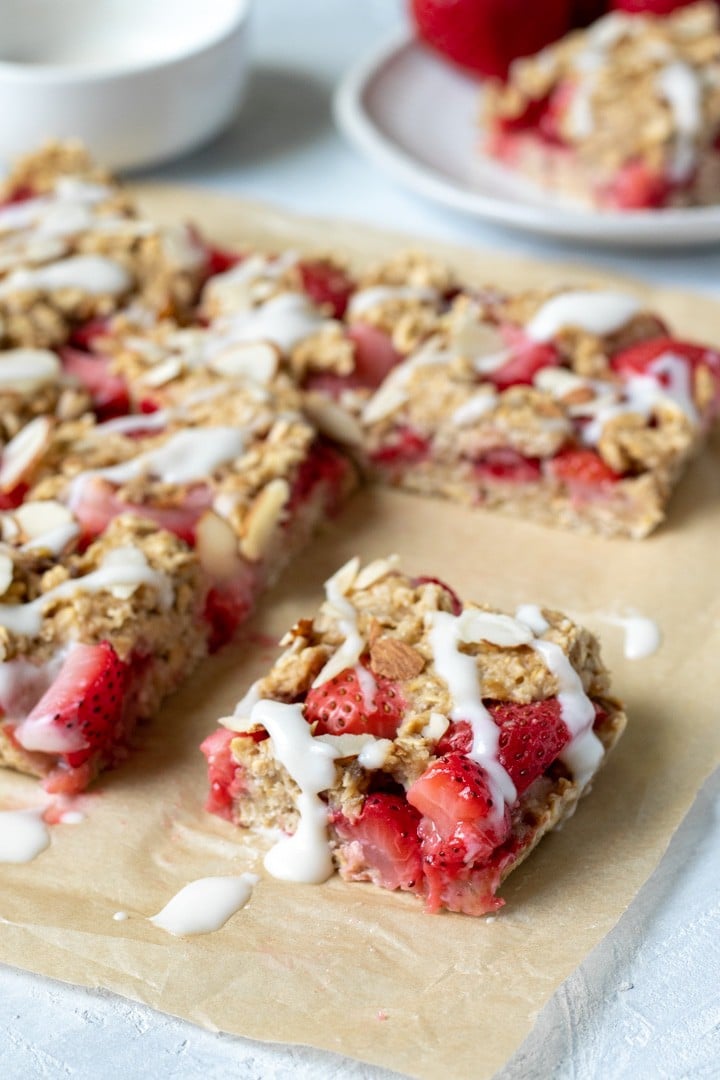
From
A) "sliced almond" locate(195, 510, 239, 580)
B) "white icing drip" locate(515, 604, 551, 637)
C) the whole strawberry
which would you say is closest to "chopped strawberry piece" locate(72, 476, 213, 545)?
"sliced almond" locate(195, 510, 239, 580)

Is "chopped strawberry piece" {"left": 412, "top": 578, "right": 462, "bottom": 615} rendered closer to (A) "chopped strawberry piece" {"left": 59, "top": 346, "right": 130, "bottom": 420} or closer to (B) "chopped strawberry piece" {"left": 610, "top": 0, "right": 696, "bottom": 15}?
(A) "chopped strawberry piece" {"left": 59, "top": 346, "right": 130, "bottom": 420}

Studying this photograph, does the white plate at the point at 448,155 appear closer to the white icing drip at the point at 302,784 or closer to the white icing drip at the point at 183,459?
the white icing drip at the point at 183,459

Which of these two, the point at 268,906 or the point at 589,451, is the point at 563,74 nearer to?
the point at 589,451

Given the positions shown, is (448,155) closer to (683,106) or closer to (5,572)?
(683,106)

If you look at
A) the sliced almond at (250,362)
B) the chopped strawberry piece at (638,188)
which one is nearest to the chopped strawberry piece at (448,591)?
the sliced almond at (250,362)

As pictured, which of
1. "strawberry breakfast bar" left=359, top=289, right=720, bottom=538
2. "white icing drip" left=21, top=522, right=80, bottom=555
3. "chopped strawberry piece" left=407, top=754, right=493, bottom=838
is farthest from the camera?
"strawberry breakfast bar" left=359, top=289, right=720, bottom=538

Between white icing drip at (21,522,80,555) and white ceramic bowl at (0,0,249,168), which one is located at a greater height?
white ceramic bowl at (0,0,249,168)
